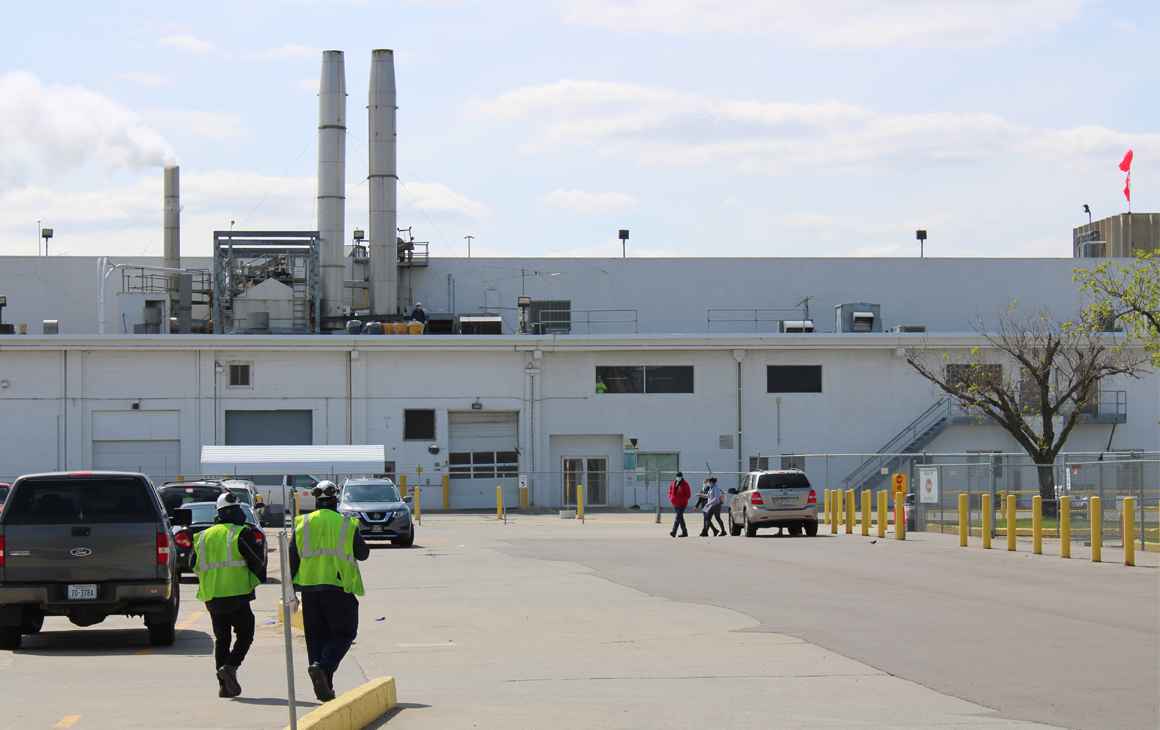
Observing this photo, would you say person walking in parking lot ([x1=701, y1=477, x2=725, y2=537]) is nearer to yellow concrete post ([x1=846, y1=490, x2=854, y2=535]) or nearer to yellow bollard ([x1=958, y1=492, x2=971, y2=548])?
yellow concrete post ([x1=846, y1=490, x2=854, y2=535])

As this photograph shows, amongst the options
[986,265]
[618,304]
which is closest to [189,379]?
[618,304]

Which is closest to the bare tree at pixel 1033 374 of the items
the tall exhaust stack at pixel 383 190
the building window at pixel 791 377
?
the building window at pixel 791 377

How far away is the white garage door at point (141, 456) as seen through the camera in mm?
57156

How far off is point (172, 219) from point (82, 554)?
5558 cm

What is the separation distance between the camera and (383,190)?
66.4m

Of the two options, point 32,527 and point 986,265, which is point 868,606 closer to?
point 32,527

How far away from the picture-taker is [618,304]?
69688 mm

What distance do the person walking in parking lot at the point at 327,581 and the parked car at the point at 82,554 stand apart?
4.38m

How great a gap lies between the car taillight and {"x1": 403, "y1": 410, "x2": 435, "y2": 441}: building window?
138 feet

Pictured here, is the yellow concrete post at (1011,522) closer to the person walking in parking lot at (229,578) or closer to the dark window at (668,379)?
the person walking in parking lot at (229,578)

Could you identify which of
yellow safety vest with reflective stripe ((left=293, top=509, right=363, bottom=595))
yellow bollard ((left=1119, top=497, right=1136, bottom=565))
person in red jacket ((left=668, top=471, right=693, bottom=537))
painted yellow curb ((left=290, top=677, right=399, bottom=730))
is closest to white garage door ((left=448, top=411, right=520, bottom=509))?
person in red jacket ((left=668, top=471, right=693, bottom=537))

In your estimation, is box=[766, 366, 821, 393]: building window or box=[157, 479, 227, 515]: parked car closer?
box=[157, 479, 227, 515]: parked car

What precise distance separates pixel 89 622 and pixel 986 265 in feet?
197

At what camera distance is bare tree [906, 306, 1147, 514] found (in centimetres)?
4572
